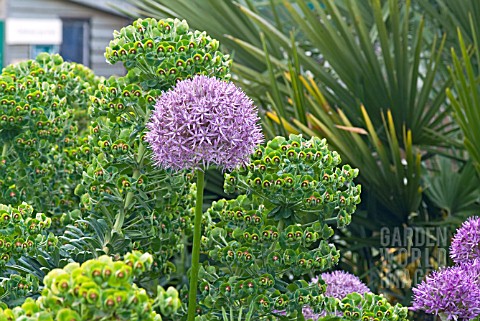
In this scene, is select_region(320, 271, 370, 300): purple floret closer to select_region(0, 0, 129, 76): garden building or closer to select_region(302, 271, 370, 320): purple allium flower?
select_region(302, 271, 370, 320): purple allium flower

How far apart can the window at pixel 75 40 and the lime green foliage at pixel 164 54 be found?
10.0 m

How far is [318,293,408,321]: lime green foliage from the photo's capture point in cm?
162

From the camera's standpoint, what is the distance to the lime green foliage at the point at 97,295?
958 millimetres

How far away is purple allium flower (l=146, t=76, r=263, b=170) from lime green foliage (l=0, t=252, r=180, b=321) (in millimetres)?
382

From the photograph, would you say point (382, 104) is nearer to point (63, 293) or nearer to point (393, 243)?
point (393, 243)

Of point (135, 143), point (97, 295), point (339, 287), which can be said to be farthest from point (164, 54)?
point (97, 295)

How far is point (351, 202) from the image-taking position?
65.2 inches

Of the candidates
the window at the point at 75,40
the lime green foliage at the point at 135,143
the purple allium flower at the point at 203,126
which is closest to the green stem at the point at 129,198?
the lime green foliage at the point at 135,143

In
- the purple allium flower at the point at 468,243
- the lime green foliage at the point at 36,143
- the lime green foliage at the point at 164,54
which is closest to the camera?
the purple allium flower at the point at 468,243

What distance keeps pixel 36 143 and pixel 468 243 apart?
105 cm

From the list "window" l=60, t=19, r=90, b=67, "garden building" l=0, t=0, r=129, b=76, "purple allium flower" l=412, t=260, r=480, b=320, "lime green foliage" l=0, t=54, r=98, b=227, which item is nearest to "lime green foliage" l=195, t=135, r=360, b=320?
"purple allium flower" l=412, t=260, r=480, b=320

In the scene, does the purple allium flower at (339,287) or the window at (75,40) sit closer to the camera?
the purple allium flower at (339,287)

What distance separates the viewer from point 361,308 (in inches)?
64.8

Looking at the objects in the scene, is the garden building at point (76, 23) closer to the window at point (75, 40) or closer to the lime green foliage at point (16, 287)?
the window at point (75, 40)
